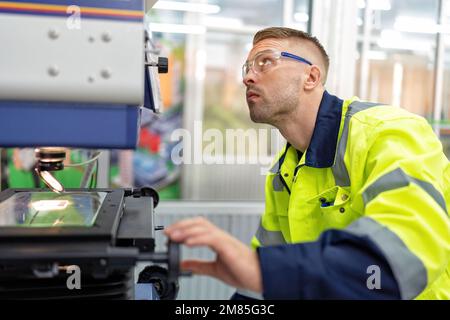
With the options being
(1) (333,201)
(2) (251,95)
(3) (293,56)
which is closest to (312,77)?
(3) (293,56)

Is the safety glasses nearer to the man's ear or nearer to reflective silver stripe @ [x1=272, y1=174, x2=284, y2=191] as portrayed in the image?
the man's ear

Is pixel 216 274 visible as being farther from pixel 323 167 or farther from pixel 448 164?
pixel 448 164

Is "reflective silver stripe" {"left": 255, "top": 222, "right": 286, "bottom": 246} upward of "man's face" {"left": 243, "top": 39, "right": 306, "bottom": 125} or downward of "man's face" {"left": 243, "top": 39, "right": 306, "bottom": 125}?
downward

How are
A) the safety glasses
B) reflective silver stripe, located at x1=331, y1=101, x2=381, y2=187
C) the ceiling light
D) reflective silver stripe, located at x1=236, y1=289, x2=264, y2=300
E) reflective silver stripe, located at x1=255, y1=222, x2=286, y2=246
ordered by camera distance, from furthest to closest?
the ceiling light
reflective silver stripe, located at x1=255, y1=222, x2=286, y2=246
the safety glasses
reflective silver stripe, located at x1=331, y1=101, x2=381, y2=187
reflective silver stripe, located at x1=236, y1=289, x2=264, y2=300

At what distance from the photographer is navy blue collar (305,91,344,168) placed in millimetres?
1227

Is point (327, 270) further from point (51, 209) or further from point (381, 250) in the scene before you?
point (51, 209)

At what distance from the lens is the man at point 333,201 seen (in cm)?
76

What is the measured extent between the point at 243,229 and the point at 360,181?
1431mm

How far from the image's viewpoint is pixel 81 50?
2.58ft

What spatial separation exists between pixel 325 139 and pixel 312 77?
0.28m

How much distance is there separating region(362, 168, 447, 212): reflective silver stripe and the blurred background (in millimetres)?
1443

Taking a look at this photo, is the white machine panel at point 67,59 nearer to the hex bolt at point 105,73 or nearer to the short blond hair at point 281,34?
the hex bolt at point 105,73

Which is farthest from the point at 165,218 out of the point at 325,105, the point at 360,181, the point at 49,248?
the point at 49,248

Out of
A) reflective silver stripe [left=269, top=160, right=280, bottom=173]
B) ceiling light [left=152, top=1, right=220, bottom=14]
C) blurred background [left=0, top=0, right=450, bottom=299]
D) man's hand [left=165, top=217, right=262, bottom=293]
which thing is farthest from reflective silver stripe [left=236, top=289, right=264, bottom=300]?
ceiling light [left=152, top=1, right=220, bottom=14]
